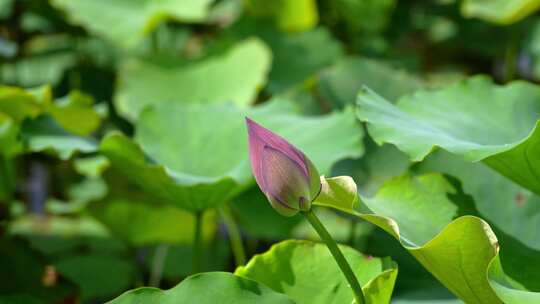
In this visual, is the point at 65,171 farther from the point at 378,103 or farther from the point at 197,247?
the point at 378,103

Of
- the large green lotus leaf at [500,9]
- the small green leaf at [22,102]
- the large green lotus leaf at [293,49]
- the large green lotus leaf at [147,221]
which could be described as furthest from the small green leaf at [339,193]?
the large green lotus leaf at [293,49]

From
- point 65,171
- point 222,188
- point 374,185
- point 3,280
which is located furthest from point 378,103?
point 65,171

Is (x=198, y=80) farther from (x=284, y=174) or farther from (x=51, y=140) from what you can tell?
(x=284, y=174)

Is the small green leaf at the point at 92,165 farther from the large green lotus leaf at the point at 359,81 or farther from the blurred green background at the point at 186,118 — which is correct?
the large green lotus leaf at the point at 359,81

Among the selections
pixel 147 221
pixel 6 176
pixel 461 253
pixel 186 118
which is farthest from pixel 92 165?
pixel 461 253

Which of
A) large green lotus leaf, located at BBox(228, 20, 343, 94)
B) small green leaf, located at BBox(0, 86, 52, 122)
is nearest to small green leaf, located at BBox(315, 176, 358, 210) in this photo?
small green leaf, located at BBox(0, 86, 52, 122)
